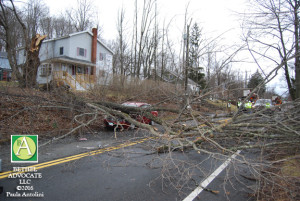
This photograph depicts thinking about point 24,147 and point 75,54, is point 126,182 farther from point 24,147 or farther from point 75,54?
point 75,54

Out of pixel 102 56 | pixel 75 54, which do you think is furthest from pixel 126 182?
pixel 102 56

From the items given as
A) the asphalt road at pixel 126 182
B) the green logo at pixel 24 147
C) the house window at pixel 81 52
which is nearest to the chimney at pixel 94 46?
the house window at pixel 81 52

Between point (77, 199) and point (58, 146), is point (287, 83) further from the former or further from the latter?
point (58, 146)

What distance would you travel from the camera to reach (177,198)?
3.70 meters

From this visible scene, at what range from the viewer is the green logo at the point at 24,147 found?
177 inches

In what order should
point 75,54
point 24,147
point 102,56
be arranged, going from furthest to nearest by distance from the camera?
point 102,56
point 75,54
point 24,147

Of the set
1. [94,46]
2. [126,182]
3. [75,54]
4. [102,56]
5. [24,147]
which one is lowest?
[126,182]

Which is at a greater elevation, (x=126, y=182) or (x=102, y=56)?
(x=102, y=56)

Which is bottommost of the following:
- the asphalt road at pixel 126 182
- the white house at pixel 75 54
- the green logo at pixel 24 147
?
the asphalt road at pixel 126 182

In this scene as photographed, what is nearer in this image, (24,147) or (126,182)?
(126,182)

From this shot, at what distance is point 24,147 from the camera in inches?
179

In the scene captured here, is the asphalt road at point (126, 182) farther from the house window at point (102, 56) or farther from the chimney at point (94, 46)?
the house window at point (102, 56)

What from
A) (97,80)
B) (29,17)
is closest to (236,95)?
(97,80)

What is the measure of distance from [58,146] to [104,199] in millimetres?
4281
